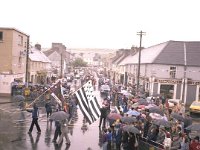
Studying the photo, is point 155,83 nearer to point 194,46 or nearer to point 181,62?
point 181,62

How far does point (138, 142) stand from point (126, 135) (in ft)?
1.99

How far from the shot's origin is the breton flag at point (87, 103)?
19.7m

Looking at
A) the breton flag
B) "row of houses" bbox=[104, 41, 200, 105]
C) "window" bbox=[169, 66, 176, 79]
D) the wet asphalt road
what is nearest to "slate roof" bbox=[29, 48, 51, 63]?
"row of houses" bbox=[104, 41, 200, 105]

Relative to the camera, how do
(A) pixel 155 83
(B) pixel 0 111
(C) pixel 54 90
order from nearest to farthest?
(C) pixel 54 90 < (B) pixel 0 111 < (A) pixel 155 83

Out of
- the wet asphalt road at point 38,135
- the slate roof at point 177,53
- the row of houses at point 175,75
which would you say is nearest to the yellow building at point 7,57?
the wet asphalt road at point 38,135

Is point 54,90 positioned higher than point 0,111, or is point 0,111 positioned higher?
point 54,90

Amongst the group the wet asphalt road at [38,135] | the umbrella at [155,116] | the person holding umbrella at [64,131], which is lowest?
→ the wet asphalt road at [38,135]

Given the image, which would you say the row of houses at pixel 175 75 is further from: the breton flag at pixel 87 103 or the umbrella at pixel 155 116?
the umbrella at pixel 155 116

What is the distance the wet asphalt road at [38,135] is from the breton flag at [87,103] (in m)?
1.07

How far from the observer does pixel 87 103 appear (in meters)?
19.9

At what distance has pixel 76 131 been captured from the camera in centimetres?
2062

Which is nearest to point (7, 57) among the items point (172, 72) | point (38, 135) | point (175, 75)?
point (172, 72)

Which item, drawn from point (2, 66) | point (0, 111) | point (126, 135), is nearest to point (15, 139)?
point (126, 135)

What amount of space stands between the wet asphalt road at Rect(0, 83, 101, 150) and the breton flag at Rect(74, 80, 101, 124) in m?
1.07
